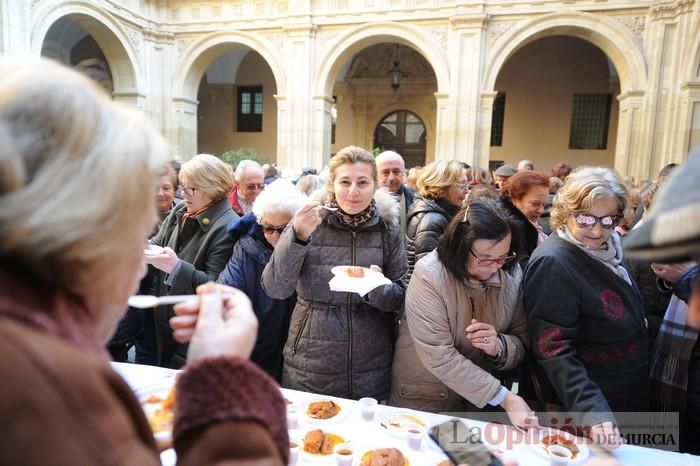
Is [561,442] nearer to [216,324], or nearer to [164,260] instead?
[216,324]

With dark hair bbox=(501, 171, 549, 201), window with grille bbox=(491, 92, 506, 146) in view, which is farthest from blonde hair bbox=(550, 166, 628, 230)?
window with grille bbox=(491, 92, 506, 146)

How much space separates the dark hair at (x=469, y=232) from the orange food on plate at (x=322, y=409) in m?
0.86

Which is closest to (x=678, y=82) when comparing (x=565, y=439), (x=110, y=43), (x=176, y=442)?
(x=565, y=439)

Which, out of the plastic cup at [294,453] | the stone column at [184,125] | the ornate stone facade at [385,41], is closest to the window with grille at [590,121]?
the ornate stone facade at [385,41]

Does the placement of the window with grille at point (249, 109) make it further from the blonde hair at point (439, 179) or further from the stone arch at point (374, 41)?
the blonde hair at point (439, 179)

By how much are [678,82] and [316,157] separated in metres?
9.52

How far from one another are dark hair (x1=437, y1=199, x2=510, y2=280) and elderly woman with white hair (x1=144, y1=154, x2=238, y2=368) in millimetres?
1471

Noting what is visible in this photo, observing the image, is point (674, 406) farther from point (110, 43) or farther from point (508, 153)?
point (508, 153)

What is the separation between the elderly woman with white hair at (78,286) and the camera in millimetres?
547

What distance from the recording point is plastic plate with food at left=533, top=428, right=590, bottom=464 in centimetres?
171

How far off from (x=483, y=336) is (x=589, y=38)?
498 inches

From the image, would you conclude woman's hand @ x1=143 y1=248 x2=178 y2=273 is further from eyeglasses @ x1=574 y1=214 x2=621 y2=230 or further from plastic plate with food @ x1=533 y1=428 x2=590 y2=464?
eyeglasses @ x1=574 y1=214 x2=621 y2=230

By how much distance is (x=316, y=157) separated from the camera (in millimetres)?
13242

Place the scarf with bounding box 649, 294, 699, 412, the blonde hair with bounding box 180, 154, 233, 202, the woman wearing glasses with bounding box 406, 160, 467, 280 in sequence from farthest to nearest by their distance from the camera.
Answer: the woman wearing glasses with bounding box 406, 160, 467, 280, the blonde hair with bounding box 180, 154, 233, 202, the scarf with bounding box 649, 294, 699, 412
